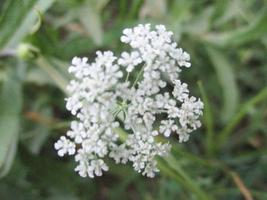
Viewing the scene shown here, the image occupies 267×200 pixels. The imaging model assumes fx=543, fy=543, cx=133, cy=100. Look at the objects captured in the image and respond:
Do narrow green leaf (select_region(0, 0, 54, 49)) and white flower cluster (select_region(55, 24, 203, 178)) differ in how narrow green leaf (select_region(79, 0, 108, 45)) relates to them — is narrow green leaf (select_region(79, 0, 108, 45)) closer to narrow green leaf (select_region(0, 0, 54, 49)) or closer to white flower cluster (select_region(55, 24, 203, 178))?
narrow green leaf (select_region(0, 0, 54, 49))

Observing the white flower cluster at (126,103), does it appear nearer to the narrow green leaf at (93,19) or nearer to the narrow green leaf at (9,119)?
the narrow green leaf at (9,119)

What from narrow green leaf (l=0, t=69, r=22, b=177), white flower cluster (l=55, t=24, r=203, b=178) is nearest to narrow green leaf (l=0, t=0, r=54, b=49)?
narrow green leaf (l=0, t=69, r=22, b=177)

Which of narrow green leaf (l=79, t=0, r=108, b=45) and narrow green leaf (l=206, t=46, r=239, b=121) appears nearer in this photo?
narrow green leaf (l=79, t=0, r=108, b=45)

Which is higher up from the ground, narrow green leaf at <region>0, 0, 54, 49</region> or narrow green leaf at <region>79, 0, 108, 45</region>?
narrow green leaf at <region>79, 0, 108, 45</region>

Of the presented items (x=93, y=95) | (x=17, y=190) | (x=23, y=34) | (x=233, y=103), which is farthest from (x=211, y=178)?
(x=93, y=95)

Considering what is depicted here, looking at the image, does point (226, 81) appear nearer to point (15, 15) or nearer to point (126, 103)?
point (15, 15)

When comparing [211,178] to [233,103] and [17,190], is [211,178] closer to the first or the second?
[233,103]

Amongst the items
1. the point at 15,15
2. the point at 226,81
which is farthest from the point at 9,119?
the point at 226,81
